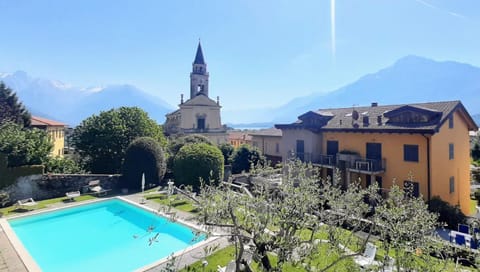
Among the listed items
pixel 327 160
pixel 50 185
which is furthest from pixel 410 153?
pixel 50 185

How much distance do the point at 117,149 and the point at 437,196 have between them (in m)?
26.2

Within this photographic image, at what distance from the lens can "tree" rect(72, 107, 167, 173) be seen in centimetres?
2716

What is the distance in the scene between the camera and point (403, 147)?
18703 mm

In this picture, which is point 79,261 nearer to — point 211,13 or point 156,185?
point 156,185

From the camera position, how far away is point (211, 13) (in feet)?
74.0

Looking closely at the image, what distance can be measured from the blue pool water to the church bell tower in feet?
141

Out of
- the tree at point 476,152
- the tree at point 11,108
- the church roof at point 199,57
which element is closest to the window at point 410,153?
the tree at point 476,152

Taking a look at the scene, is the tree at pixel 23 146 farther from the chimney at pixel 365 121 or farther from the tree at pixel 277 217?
the chimney at pixel 365 121

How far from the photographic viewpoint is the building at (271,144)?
3328cm

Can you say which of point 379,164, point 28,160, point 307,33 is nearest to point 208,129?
point 307,33

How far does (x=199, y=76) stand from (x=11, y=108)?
1341 inches

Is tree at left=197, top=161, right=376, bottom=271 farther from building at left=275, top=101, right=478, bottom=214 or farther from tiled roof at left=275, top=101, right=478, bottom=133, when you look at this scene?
tiled roof at left=275, top=101, right=478, bottom=133

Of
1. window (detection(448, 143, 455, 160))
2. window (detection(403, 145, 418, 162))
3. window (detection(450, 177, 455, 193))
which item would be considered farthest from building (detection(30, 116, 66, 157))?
window (detection(450, 177, 455, 193))

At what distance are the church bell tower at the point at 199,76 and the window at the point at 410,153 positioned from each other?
46627 mm
